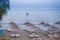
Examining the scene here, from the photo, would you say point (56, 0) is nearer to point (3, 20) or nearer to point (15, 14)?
point (15, 14)

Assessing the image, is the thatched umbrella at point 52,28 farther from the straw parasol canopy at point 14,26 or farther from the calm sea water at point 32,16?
the straw parasol canopy at point 14,26

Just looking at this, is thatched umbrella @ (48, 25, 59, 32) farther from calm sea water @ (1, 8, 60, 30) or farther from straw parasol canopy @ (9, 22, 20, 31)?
straw parasol canopy @ (9, 22, 20, 31)

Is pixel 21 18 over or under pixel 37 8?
under

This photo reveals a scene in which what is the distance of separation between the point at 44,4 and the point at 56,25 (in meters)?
0.38

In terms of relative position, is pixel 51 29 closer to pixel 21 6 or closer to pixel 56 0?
pixel 56 0

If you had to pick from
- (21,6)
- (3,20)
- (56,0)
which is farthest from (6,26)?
(56,0)

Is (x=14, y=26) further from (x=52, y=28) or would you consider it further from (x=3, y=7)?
(x=52, y=28)

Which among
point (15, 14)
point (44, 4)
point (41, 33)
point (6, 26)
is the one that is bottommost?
point (41, 33)

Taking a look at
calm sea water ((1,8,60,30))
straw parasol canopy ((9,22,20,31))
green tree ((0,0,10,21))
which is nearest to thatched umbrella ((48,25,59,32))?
calm sea water ((1,8,60,30))

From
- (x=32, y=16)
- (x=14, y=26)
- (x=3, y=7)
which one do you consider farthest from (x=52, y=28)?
(x=3, y=7)

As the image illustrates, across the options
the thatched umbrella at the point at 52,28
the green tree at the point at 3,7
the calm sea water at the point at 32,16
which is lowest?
the thatched umbrella at the point at 52,28

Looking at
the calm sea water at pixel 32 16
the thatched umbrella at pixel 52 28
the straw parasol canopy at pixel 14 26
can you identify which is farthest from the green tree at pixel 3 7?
the thatched umbrella at pixel 52 28

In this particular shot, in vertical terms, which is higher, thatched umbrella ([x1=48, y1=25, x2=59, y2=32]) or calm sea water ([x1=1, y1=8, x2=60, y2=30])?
calm sea water ([x1=1, y1=8, x2=60, y2=30])

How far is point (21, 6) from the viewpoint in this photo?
6.57 ft
